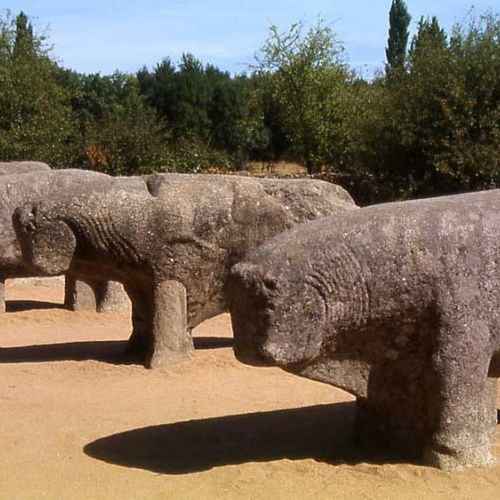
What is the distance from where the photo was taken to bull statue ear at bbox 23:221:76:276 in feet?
32.2

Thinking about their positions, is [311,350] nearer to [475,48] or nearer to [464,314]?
[464,314]

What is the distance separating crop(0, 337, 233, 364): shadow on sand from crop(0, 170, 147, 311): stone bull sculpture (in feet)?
2.76

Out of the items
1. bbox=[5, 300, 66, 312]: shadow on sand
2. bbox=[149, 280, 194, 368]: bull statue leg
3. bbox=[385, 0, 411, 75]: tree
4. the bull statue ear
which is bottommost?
bbox=[5, 300, 66, 312]: shadow on sand

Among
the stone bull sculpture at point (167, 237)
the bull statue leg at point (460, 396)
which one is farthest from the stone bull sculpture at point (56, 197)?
the bull statue leg at point (460, 396)

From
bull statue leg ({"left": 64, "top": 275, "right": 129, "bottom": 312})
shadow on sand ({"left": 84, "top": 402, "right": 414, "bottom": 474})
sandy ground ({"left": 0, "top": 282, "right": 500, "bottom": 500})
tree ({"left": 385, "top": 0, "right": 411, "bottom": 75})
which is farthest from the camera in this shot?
tree ({"left": 385, "top": 0, "right": 411, "bottom": 75})

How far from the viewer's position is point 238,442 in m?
6.87

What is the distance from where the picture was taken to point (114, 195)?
9.91m

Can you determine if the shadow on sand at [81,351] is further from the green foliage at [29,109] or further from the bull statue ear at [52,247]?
the green foliage at [29,109]

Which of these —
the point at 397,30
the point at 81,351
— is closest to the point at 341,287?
the point at 81,351

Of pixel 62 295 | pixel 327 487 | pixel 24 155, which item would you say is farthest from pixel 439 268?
pixel 24 155

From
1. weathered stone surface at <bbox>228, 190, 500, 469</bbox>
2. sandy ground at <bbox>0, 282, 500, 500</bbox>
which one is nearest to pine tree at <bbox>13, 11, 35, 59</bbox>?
sandy ground at <bbox>0, 282, 500, 500</bbox>

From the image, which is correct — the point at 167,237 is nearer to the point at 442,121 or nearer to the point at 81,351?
the point at 81,351

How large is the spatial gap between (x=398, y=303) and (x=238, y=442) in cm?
168

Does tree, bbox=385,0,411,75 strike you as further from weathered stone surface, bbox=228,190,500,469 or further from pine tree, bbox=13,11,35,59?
weathered stone surface, bbox=228,190,500,469
